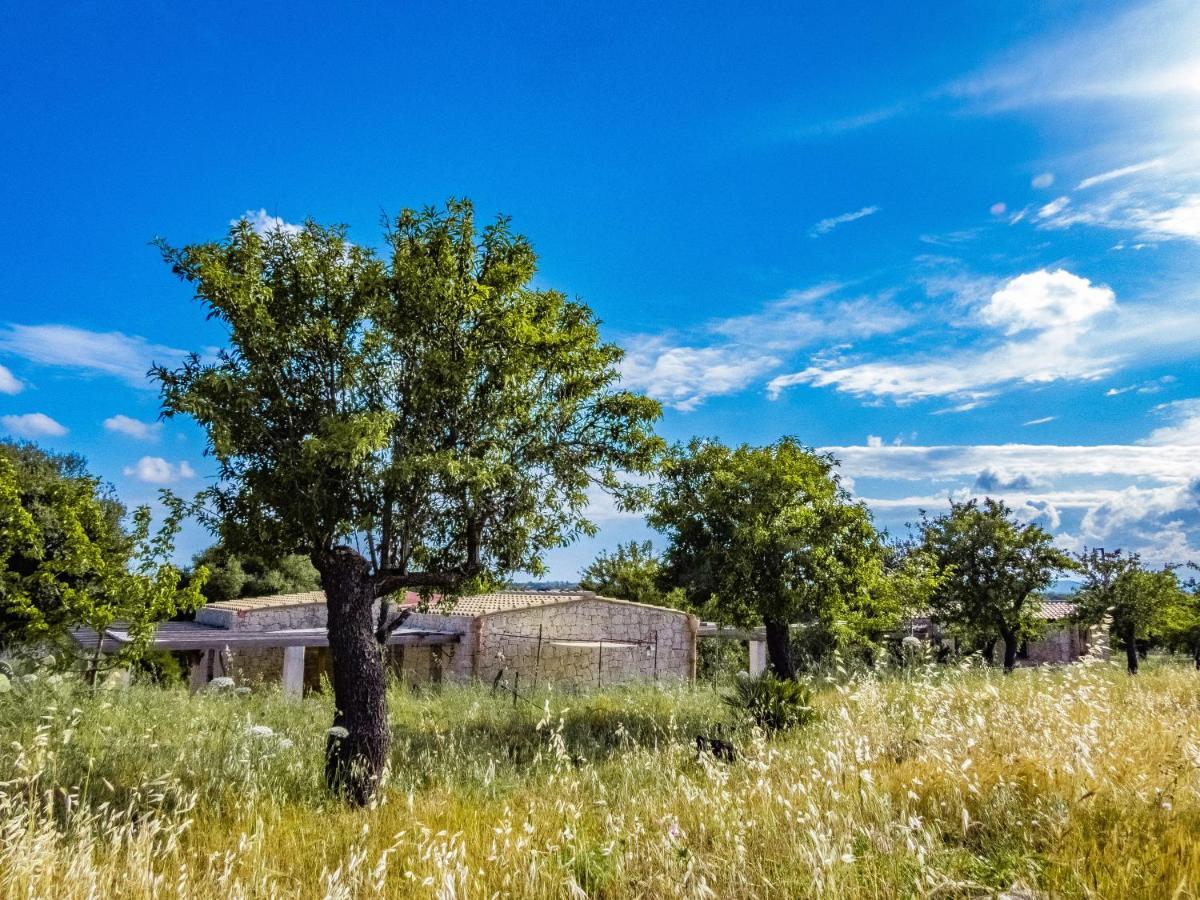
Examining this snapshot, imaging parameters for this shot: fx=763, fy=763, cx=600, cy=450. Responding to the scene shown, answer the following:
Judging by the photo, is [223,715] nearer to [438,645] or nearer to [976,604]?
[438,645]

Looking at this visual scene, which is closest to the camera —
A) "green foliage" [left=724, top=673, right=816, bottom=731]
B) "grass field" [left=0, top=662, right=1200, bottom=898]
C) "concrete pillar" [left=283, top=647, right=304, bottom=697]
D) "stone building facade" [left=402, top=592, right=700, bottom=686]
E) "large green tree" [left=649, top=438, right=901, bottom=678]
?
"grass field" [left=0, top=662, right=1200, bottom=898]

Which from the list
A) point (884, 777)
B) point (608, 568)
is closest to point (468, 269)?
point (884, 777)

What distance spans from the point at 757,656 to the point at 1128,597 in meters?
15.8

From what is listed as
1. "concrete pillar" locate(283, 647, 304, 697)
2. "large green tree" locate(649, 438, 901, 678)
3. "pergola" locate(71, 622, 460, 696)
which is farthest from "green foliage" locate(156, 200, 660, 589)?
"concrete pillar" locate(283, 647, 304, 697)

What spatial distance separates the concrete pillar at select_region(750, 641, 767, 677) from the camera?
28472 millimetres

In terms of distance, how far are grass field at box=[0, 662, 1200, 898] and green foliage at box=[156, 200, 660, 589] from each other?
2988 mm

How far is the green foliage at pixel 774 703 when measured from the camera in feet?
38.0

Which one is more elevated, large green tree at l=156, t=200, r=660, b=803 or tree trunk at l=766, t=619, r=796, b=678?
large green tree at l=156, t=200, r=660, b=803

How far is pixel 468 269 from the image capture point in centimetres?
1045

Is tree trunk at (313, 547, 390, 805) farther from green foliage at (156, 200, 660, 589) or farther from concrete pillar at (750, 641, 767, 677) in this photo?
concrete pillar at (750, 641, 767, 677)

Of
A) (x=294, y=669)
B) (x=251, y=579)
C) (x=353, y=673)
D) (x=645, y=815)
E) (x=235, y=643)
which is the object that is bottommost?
(x=294, y=669)

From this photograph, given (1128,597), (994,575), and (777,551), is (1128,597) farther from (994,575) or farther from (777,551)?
(777,551)

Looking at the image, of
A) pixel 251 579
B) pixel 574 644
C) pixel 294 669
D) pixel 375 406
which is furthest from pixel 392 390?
pixel 251 579

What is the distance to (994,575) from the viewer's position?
2834cm
